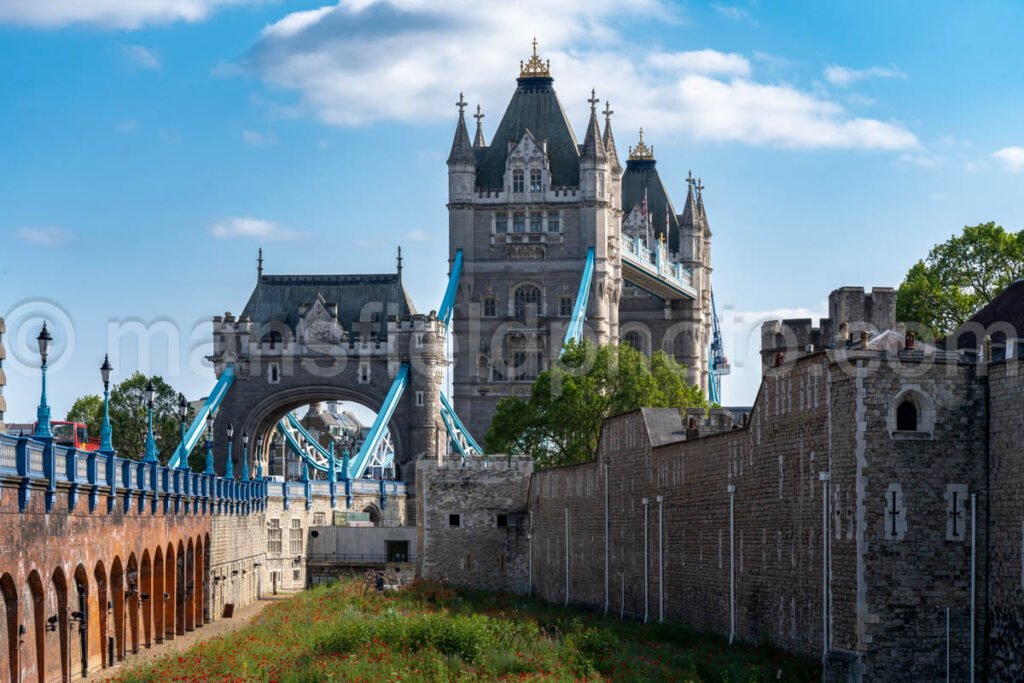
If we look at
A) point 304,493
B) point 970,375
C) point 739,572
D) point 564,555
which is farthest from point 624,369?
point 970,375

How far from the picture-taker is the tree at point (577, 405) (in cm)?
8412

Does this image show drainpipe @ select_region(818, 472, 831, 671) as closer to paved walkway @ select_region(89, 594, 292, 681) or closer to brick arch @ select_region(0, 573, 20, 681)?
paved walkway @ select_region(89, 594, 292, 681)

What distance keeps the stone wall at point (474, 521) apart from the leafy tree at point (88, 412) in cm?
4434

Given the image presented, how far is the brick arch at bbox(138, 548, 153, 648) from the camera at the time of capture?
42812mm

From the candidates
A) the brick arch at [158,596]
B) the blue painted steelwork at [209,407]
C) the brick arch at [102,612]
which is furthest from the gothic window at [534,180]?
the brick arch at [102,612]

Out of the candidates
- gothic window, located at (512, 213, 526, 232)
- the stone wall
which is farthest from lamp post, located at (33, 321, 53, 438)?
gothic window, located at (512, 213, 526, 232)

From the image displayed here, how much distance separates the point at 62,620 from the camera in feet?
112

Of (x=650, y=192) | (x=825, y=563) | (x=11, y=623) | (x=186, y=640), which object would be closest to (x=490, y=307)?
(x=650, y=192)

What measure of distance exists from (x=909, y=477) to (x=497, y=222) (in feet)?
261

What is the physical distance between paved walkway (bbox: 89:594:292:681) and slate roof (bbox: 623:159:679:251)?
78660 mm

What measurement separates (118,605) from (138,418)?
227 ft

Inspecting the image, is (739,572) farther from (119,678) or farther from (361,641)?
(119,678)

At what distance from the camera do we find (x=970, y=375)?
32562 mm

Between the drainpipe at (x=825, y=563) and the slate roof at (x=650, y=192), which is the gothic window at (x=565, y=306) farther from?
the drainpipe at (x=825, y=563)
